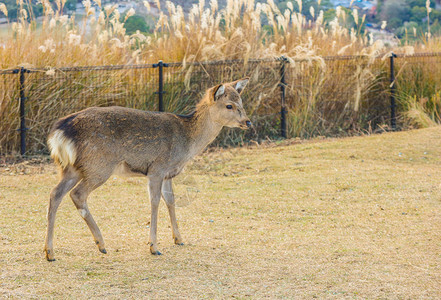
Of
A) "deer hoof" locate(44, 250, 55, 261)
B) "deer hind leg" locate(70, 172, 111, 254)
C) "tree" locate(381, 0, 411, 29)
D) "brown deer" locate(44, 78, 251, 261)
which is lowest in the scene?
"deer hoof" locate(44, 250, 55, 261)

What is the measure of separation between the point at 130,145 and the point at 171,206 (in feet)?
2.39

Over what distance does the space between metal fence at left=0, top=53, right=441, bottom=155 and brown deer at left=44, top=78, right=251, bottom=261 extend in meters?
5.03

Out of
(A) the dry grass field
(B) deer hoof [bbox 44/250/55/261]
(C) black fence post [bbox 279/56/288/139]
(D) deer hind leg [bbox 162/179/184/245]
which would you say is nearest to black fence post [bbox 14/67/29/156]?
(A) the dry grass field

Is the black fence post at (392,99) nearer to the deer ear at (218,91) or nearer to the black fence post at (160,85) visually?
the black fence post at (160,85)

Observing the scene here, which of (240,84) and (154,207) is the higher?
(240,84)

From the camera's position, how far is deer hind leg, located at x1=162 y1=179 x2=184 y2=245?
569 cm

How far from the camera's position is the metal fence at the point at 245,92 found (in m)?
10.5

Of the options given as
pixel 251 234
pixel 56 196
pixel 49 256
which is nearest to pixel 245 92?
pixel 251 234

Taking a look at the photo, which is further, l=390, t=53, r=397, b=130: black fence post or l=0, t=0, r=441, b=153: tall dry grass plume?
l=390, t=53, r=397, b=130: black fence post

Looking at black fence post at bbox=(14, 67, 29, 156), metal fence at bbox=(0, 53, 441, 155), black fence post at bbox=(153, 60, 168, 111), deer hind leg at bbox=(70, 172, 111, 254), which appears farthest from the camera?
black fence post at bbox=(153, 60, 168, 111)

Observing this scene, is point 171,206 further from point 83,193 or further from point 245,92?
point 245,92

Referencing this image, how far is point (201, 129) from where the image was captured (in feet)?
19.5

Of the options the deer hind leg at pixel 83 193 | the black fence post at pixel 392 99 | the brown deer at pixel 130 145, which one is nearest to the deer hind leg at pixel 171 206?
the brown deer at pixel 130 145

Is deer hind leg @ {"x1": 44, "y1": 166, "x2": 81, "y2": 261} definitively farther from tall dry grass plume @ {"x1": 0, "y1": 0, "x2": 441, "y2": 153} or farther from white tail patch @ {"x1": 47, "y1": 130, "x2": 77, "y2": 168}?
tall dry grass plume @ {"x1": 0, "y1": 0, "x2": 441, "y2": 153}
